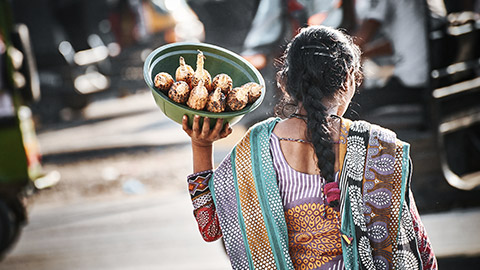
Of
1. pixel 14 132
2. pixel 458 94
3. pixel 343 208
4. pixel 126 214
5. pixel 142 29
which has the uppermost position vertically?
pixel 343 208

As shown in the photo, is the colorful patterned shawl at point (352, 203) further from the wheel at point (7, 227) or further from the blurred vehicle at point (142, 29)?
the blurred vehicle at point (142, 29)

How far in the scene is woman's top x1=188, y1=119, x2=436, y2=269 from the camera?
54.6 inches

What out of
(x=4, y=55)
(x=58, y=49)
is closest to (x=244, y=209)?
(x=4, y=55)

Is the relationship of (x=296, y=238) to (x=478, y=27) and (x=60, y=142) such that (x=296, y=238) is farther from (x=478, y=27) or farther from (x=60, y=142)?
(x=60, y=142)

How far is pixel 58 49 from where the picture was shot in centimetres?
920

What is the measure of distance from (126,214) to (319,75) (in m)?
3.51

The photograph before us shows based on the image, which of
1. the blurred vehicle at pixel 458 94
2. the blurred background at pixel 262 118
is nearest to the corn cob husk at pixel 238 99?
the blurred background at pixel 262 118

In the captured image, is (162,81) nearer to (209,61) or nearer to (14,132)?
(209,61)

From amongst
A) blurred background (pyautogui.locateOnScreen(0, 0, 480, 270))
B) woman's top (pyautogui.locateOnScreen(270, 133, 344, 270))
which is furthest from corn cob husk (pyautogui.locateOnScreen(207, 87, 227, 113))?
blurred background (pyautogui.locateOnScreen(0, 0, 480, 270))

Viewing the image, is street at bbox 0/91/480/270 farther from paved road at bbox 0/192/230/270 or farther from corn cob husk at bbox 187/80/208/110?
corn cob husk at bbox 187/80/208/110

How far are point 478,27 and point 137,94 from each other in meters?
7.89

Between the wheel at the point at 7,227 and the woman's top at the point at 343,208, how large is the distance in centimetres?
286

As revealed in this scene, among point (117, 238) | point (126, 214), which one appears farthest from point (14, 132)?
point (126, 214)

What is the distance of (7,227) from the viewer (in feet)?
12.7
